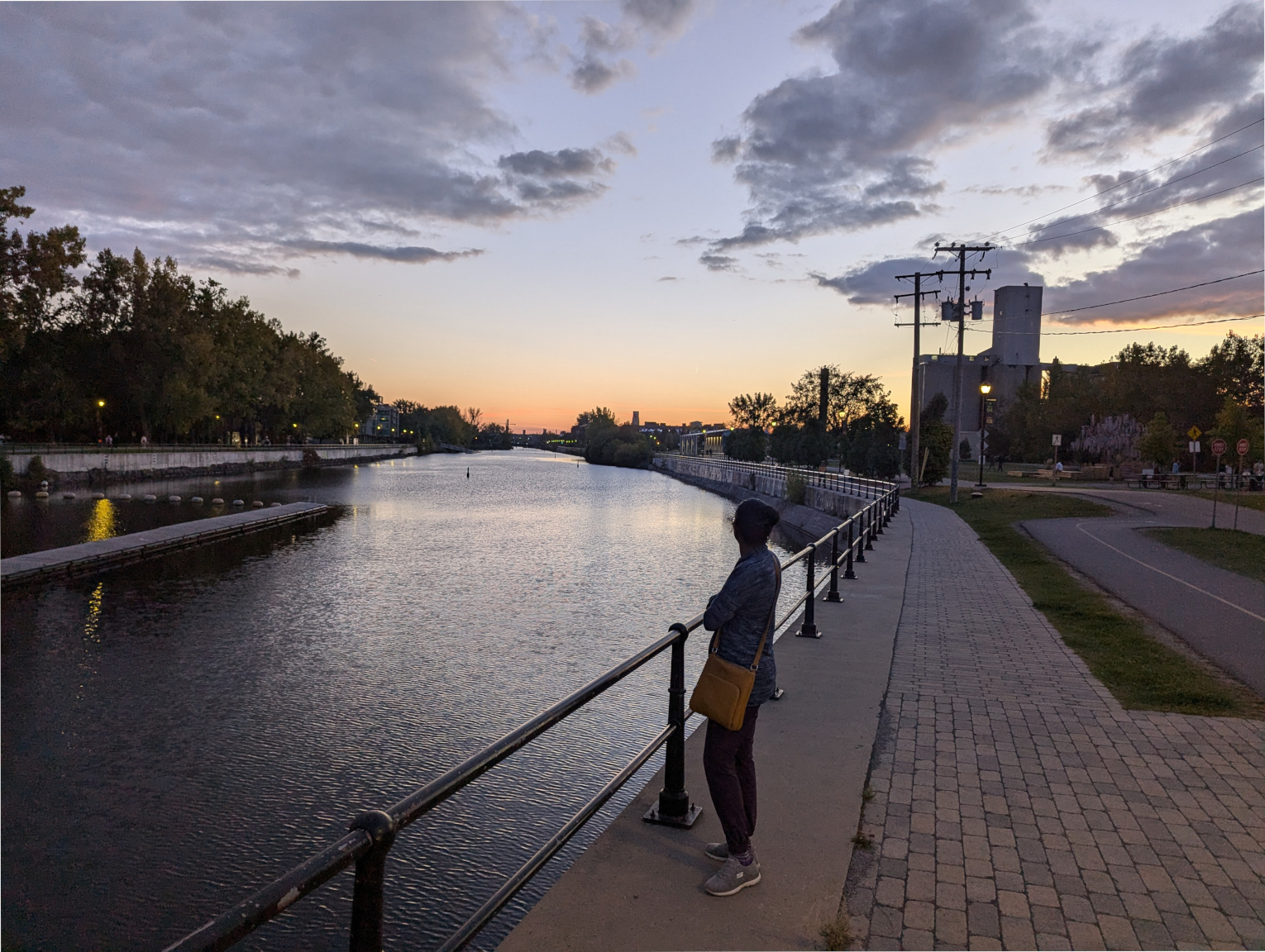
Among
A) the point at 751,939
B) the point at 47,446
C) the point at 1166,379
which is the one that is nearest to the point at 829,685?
the point at 751,939

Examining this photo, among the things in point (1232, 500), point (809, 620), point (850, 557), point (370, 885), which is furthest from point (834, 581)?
point (1232, 500)

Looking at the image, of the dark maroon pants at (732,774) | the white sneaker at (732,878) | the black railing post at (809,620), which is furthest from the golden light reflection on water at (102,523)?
the white sneaker at (732,878)

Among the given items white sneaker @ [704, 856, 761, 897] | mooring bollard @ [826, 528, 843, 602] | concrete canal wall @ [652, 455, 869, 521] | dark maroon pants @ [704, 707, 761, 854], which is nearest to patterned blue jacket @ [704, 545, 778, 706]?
dark maroon pants @ [704, 707, 761, 854]

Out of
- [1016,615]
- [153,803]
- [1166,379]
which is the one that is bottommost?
[153,803]

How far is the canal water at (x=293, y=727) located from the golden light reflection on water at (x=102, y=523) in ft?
22.0

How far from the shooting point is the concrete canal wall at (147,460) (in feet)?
159

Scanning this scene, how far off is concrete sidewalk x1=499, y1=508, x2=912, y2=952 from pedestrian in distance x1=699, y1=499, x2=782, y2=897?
15 cm

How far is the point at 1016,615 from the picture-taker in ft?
37.3

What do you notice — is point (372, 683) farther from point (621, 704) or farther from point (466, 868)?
point (466, 868)

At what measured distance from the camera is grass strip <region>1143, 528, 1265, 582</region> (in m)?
16.6

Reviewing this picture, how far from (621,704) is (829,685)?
3734 mm

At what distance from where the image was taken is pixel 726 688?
12.8 ft

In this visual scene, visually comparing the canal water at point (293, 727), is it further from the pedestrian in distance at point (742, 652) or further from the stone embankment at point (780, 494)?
the stone embankment at point (780, 494)

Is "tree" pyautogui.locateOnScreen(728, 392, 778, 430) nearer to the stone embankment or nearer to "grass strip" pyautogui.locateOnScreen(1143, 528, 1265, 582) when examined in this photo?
the stone embankment
